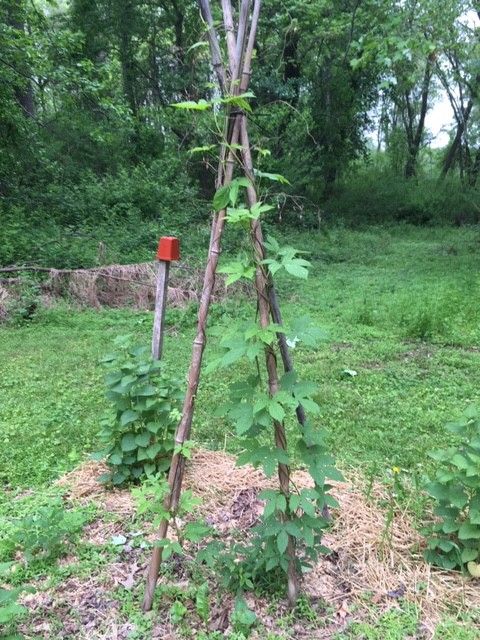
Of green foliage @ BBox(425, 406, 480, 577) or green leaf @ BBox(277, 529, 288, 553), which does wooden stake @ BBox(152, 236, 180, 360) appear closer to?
green leaf @ BBox(277, 529, 288, 553)

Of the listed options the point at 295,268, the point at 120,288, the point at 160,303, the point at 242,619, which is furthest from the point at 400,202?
the point at 242,619

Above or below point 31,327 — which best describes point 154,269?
above

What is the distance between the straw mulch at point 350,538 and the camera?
206 centimetres

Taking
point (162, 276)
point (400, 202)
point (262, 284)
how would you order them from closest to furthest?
1. point (262, 284)
2. point (162, 276)
3. point (400, 202)

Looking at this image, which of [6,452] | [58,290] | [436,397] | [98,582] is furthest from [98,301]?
[98,582]

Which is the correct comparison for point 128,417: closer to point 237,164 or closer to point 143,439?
point 143,439

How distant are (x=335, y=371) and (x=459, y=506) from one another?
2722 millimetres

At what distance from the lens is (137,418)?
2.71 meters

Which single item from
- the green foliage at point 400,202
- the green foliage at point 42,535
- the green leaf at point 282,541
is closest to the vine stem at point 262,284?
the green leaf at point 282,541

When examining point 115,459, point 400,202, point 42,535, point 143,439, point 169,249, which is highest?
point 400,202

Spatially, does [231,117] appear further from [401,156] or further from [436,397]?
[401,156]

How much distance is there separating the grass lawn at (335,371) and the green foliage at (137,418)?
0.48 m

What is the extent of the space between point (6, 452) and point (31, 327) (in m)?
3.29

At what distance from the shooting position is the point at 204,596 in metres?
1.99
